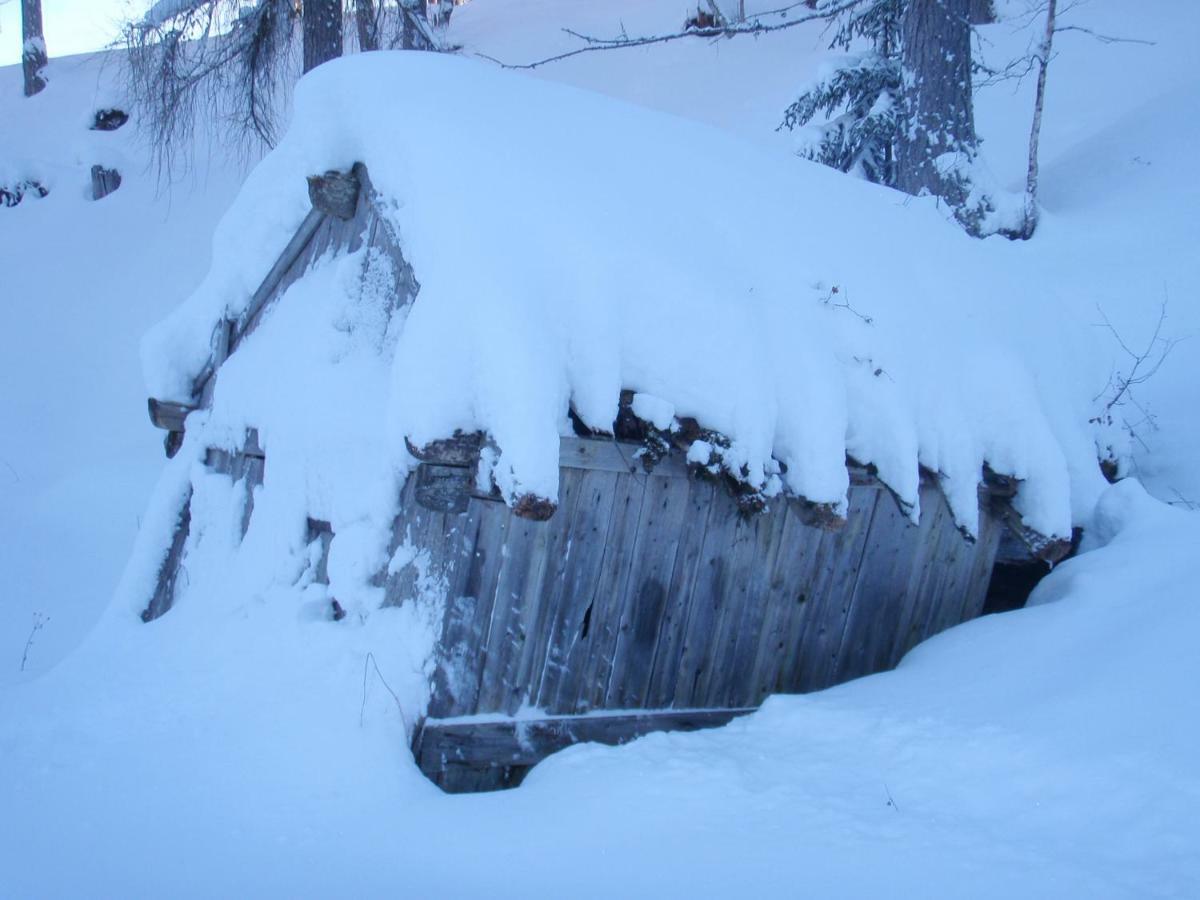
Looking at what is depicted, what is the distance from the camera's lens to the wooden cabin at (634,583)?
3682 millimetres

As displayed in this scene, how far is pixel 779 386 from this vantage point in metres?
3.76

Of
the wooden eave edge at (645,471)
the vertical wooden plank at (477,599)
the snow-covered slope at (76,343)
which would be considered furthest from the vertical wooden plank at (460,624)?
the snow-covered slope at (76,343)

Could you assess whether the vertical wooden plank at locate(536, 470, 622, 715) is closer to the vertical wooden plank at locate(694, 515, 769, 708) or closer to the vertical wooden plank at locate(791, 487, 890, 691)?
the vertical wooden plank at locate(694, 515, 769, 708)

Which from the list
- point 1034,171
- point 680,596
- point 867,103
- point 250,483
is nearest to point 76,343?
point 250,483

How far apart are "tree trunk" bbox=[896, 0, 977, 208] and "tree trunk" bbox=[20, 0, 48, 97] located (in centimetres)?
2275

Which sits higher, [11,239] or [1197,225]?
[1197,225]

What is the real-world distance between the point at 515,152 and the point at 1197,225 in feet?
26.9

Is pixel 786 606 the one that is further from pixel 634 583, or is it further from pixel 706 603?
pixel 634 583

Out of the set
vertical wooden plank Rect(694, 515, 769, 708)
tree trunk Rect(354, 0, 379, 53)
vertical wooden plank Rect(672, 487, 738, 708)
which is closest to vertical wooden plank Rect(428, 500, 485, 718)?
vertical wooden plank Rect(672, 487, 738, 708)

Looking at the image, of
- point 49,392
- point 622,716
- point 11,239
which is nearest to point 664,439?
point 622,716

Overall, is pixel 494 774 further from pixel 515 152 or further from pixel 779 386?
pixel 515 152

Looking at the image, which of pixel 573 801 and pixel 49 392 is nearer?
pixel 573 801

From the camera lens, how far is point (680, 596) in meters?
4.10

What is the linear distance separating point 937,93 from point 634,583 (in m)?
7.97
